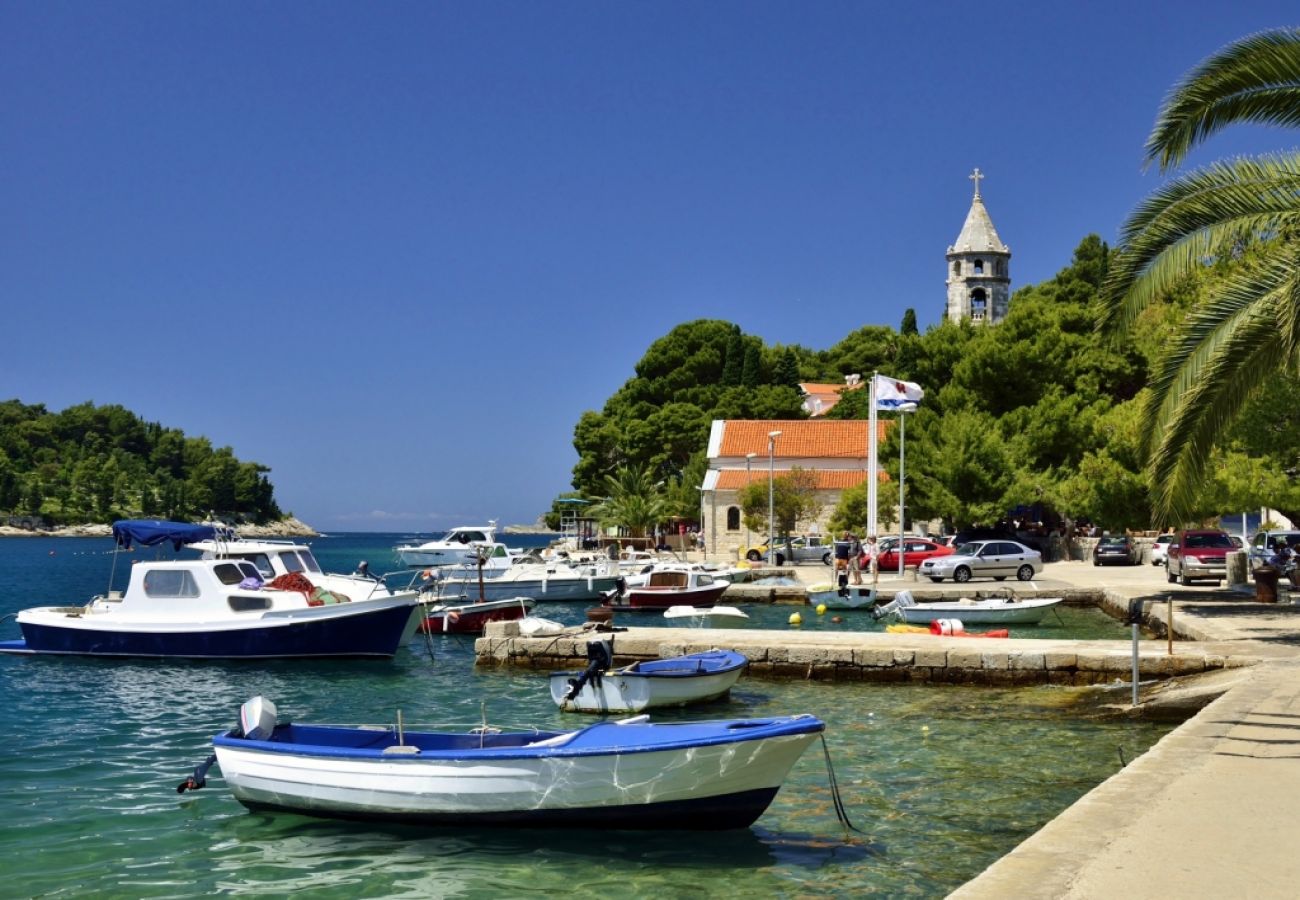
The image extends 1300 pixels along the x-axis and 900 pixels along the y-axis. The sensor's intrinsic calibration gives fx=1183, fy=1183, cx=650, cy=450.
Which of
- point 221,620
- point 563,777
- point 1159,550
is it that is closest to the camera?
point 563,777

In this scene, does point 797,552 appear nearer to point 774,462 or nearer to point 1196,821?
point 774,462

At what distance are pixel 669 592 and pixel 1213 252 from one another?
72.4 ft

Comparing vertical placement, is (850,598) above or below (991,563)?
below

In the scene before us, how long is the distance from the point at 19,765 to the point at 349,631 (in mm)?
9281

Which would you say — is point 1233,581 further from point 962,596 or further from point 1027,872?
point 1027,872

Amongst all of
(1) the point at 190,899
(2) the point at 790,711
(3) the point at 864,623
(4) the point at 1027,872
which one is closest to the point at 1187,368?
(2) the point at 790,711

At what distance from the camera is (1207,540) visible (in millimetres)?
34000

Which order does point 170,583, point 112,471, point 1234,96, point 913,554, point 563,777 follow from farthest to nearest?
point 112,471
point 913,554
point 170,583
point 1234,96
point 563,777

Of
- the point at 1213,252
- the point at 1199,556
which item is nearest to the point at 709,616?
the point at 1199,556

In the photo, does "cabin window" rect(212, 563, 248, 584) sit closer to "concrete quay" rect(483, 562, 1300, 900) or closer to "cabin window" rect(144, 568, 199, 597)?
"cabin window" rect(144, 568, 199, 597)

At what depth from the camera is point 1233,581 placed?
31625 mm

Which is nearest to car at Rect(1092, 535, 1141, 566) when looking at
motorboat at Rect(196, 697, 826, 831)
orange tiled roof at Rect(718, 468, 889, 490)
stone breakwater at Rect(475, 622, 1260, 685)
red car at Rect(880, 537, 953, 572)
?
red car at Rect(880, 537, 953, 572)

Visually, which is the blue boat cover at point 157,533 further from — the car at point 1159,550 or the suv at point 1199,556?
the car at point 1159,550

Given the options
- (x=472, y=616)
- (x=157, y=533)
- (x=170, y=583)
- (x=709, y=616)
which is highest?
(x=157, y=533)
